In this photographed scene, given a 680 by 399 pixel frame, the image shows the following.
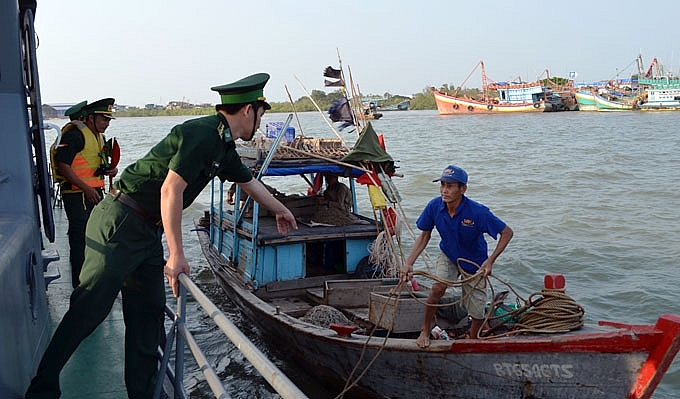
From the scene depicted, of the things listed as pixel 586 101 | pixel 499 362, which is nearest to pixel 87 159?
pixel 499 362

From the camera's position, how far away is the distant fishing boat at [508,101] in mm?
71438

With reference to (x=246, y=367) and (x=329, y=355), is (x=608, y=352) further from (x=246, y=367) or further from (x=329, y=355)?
(x=246, y=367)

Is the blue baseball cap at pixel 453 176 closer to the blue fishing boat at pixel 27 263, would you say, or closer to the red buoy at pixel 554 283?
the red buoy at pixel 554 283

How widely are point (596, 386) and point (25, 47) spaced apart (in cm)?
442

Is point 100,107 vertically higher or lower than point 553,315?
higher

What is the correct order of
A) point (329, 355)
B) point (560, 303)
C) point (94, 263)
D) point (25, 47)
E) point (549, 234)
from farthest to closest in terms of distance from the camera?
Answer: point (549, 234) → point (329, 355) → point (560, 303) → point (25, 47) → point (94, 263)

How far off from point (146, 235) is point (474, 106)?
72.1 meters

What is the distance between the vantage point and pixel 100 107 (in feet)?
19.4

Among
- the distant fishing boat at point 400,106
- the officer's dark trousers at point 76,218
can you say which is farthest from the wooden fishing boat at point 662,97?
the officer's dark trousers at point 76,218

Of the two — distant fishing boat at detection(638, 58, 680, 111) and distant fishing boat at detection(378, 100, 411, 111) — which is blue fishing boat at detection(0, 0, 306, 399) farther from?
distant fishing boat at detection(378, 100, 411, 111)

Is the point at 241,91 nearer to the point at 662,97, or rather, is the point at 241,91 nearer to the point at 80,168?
the point at 80,168

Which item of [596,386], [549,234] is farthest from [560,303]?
[549,234]

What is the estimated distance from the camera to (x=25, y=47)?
170 inches

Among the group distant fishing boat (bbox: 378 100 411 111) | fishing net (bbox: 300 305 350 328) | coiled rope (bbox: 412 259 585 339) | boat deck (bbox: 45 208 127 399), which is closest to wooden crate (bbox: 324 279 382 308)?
fishing net (bbox: 300 305 350 328)
